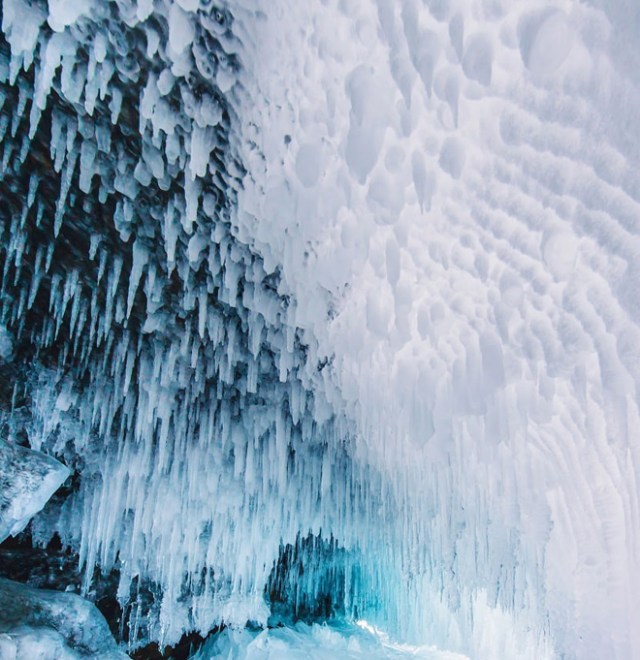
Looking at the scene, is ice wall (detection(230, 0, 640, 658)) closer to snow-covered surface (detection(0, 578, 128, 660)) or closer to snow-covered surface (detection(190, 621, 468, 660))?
snow-covered surface (detection(0, 578, 128, 660))

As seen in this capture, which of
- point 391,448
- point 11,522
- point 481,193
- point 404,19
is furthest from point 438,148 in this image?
point 11,522

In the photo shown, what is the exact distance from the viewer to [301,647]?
8.06m

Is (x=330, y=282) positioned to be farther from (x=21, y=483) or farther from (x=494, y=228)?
(x=21, y=483)

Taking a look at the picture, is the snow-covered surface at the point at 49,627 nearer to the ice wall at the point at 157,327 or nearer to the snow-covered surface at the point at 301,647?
the ice wall at the point at 157,327

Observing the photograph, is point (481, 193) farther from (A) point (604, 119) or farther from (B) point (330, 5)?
(B) point (330, 5)

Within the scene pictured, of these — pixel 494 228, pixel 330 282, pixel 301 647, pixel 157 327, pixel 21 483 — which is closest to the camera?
pixel 494 228

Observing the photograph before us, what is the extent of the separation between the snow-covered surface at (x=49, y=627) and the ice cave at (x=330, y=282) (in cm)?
3

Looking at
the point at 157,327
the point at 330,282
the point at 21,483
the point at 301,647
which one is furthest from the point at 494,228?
the point at 301,647

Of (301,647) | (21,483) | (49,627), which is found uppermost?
(21,483)

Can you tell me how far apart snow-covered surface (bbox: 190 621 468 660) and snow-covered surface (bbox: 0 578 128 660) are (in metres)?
2.98

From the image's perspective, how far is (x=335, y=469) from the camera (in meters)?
6.55

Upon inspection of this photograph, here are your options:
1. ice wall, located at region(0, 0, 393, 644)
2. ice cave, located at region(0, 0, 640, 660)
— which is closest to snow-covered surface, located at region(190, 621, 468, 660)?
ice wall, located at region(0, 0, 393, 644)

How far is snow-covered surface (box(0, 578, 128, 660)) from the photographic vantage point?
3.96 metres

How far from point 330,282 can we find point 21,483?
330cm
